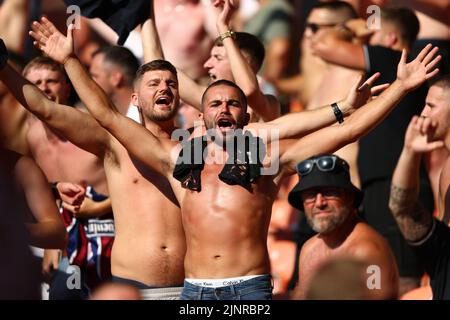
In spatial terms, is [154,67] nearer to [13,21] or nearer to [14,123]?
[14,123]

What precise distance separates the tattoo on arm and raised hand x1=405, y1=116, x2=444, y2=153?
467mm

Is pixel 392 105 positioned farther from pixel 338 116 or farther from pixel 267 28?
pixel 267 28

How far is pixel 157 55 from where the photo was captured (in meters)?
9.05

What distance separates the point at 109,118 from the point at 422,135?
6.40ft

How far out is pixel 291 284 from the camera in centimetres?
1004

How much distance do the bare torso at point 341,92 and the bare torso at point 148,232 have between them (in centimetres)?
262

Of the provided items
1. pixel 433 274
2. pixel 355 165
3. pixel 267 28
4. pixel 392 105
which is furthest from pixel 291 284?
pixel 267 28

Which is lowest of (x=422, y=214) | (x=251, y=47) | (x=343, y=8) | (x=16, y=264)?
(x=16, y=264)

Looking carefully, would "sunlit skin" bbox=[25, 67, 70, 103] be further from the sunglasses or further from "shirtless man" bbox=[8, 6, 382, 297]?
Answer: the sunglasses

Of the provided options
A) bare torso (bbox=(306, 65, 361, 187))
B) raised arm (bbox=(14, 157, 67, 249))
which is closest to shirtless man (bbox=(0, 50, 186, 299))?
raised arm (bbox=(14, 157, 67, 249))

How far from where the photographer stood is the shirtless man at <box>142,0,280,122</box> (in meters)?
8.62

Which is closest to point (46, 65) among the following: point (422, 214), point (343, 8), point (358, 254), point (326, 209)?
point (343, 8)

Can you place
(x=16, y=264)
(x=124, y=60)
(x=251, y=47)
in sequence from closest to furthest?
(x=16, y=264), (x=251, y=47), (x=124, y=60)
